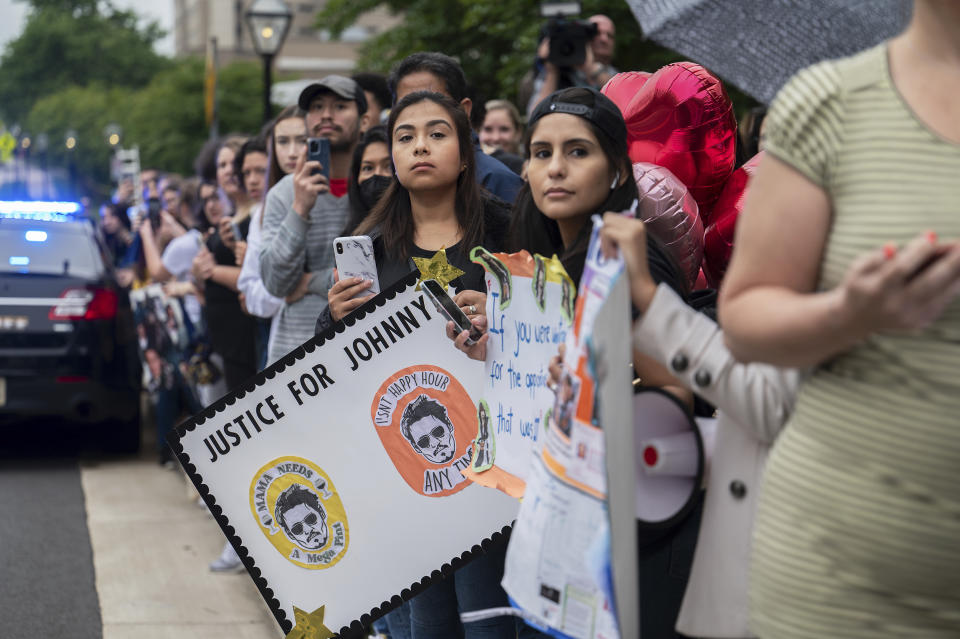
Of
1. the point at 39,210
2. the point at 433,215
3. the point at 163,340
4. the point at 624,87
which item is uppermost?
the point at 624,87

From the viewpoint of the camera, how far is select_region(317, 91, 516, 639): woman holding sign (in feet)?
12.4

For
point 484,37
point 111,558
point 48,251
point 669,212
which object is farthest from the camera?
point 484,37

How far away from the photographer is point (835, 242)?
1791 millimetres

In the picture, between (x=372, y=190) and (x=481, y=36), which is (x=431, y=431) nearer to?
(x=372, y=190)

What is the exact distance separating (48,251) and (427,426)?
21.1 feet

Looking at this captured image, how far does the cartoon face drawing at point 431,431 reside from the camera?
11.4ft

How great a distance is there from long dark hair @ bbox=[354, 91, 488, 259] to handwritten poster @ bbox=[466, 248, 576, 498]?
780 millimetres

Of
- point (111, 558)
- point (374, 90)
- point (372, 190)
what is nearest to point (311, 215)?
point (372, 190)

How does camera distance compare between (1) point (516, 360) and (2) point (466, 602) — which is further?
(2) point (466, 602)

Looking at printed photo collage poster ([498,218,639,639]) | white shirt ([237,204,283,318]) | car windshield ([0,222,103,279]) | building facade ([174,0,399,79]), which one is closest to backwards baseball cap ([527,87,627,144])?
printed photo collage poster ([498,218,639,639])

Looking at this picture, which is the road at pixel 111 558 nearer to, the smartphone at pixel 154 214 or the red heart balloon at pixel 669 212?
the smartphone at pixel 154 214

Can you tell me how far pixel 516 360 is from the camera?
2.99 m

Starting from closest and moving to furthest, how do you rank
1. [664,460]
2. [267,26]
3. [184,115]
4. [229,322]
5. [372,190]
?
1. [664,460]
2. [372,190]
3. [229,322]
4. [267,26]
5. [184,115]

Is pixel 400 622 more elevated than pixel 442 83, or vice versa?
pixel 442 83
